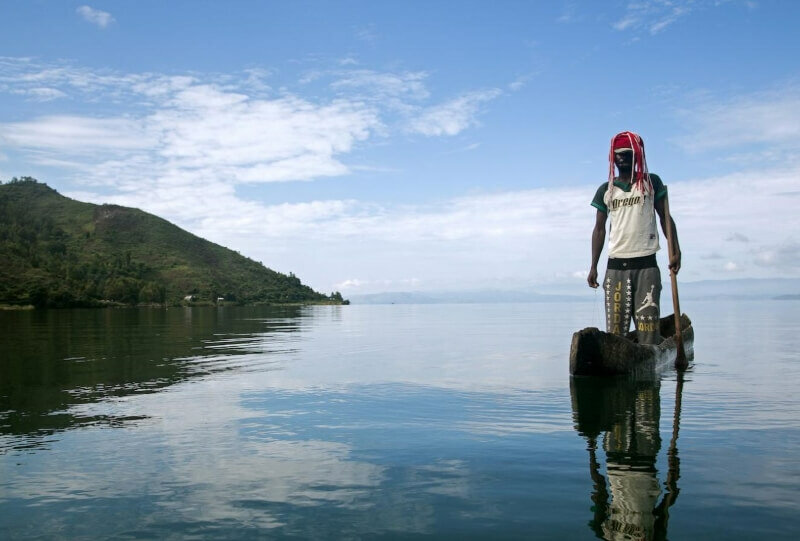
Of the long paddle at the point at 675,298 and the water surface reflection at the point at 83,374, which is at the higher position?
the long paddle at the point at 675,298

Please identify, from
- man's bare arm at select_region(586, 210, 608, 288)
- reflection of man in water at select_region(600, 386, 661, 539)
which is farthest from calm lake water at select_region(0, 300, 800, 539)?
man's bare arm at select_region(586, 210, 608, 288)

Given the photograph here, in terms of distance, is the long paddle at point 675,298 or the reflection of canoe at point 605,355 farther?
the long paddle at point 675,298

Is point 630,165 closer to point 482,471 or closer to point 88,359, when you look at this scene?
point 482,471

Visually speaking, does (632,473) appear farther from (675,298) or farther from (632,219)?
(675,298)

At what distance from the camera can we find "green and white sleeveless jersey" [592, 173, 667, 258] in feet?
46.0

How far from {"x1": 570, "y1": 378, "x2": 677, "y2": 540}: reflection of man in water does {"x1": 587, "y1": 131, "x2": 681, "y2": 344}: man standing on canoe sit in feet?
7.71

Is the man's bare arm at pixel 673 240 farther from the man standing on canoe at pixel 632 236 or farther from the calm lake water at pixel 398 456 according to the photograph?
the calm lake water at pixel 398 456

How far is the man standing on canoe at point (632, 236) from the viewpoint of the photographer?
1402cm

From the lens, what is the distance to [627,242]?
14227 millimetres

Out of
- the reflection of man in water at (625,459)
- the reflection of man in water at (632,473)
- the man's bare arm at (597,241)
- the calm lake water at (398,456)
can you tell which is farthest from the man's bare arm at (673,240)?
the reflection of man in water at (632,473)

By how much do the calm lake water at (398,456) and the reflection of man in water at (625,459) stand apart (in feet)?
0.09

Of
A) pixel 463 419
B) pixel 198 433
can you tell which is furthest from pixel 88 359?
pixel 463 419

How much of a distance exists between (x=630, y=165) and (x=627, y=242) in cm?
180

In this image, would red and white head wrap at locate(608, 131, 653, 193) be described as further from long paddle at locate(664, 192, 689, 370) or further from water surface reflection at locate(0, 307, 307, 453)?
water surface reflection at locate(0, 307, 307, 453)
